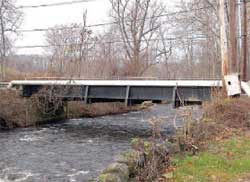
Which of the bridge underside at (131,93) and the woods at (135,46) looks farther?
the woods at (135,46)

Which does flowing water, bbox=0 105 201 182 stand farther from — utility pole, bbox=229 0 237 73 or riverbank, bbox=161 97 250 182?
utility pole, bbox=229 0 237 73

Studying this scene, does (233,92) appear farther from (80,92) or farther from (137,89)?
(80,92)

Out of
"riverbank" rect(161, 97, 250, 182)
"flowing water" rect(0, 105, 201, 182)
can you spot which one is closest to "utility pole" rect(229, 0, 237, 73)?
"riverbank" rect(161, 97, 250, 182)

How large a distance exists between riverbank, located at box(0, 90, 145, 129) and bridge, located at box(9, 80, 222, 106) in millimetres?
965

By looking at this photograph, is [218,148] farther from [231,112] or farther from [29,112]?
[29,112]

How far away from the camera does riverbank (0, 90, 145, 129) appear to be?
25.9 m

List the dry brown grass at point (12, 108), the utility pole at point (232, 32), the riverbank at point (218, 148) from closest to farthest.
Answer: the riverbank at point (218, 148)
the utility pole at point (232, 32)
the dry brown grass at point (12, 108)

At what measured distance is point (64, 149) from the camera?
18047 mm

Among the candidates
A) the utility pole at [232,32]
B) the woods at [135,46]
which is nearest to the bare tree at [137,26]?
the woods at [135,46]

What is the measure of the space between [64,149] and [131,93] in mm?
8088

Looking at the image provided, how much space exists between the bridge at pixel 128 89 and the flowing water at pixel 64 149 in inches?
72.6

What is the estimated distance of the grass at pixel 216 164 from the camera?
835 centimetres

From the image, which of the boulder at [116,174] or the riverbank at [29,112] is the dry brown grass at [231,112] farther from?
the riverbank at [29,112]

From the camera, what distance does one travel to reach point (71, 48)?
1565 inches
